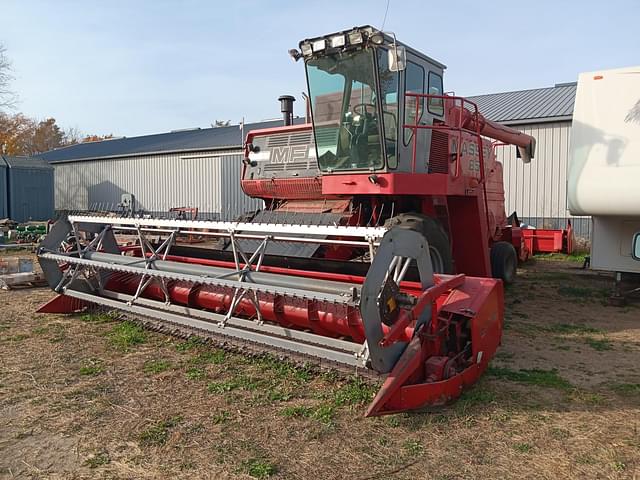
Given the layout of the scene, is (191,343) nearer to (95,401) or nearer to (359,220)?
(95,401)

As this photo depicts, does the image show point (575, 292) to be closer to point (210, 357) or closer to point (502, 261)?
point (502, 261)

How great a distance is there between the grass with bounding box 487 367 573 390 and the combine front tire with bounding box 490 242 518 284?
4239 mm

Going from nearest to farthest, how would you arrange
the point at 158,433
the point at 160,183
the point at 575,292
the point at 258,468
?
1. the point at 258,468
2. the point at 158,433
3. the point at 575,292
4. the point at 160,183

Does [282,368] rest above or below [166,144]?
below

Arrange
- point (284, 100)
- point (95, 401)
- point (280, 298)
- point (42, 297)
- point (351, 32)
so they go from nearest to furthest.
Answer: point (95, 401)
point (280, 298)
point (351, 32)
point (42, 297)
point (284, 100)

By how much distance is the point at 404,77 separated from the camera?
620 centimetres

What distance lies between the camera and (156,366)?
4.41 m

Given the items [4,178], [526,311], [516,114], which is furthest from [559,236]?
[4,178]

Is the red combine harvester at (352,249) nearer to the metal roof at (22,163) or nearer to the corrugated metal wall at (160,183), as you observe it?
the corrugated metal wall at (160,183)

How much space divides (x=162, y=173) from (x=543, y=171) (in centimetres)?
1589

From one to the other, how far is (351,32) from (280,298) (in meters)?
2.93

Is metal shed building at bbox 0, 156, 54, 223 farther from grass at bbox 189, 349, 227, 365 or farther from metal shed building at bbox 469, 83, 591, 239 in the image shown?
grass at bbox 189, 349, 227, 365

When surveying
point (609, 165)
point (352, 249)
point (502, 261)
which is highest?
point (609, 165)

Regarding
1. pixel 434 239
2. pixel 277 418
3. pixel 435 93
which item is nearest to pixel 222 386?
pixel 277 418
